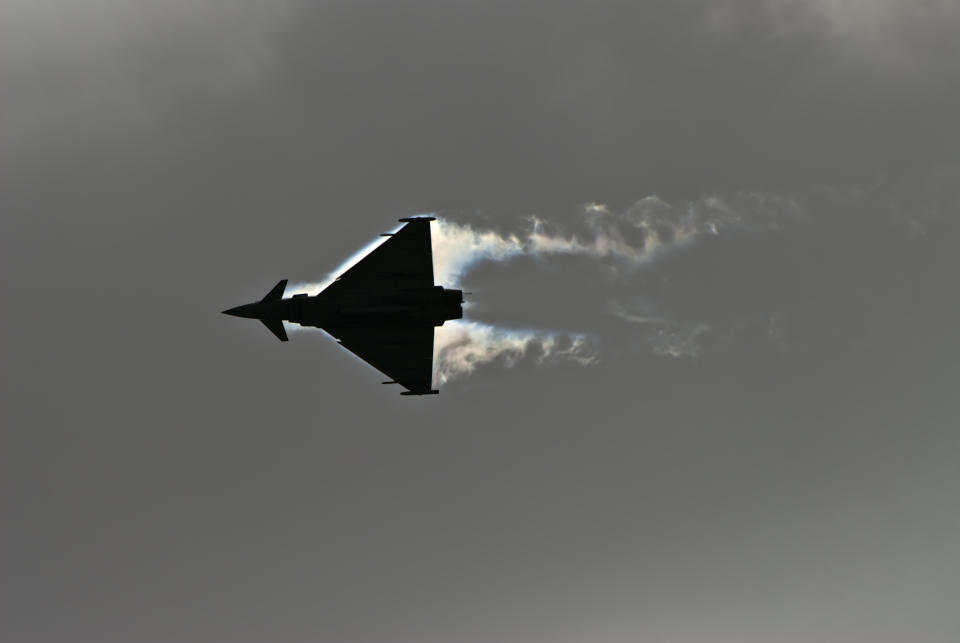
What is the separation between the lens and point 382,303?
301ft

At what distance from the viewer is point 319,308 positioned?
9225cm

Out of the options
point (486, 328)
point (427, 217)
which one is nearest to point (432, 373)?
point (486, 328)

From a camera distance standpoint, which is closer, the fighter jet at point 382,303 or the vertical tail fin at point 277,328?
the fighter jet at point 382,303

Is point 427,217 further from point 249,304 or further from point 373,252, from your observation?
point 249,304

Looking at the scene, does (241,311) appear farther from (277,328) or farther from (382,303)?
(382,303)

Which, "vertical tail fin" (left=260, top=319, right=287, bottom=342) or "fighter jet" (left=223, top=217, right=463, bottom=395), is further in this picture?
"vertical tail fin" (left=260, top=319, right=287, bottom=342)

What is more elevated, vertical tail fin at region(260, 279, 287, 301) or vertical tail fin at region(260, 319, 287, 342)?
vertical tail fin at region(260, 279, 287, 301)

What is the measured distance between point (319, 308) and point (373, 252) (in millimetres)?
5700

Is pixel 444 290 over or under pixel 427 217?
under

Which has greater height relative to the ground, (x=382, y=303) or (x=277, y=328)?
(x=382, y=303)

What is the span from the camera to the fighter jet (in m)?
91.4

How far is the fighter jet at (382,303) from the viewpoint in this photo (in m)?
91.4

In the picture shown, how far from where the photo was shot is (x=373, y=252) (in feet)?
306

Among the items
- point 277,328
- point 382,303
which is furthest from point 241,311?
point 382,303
